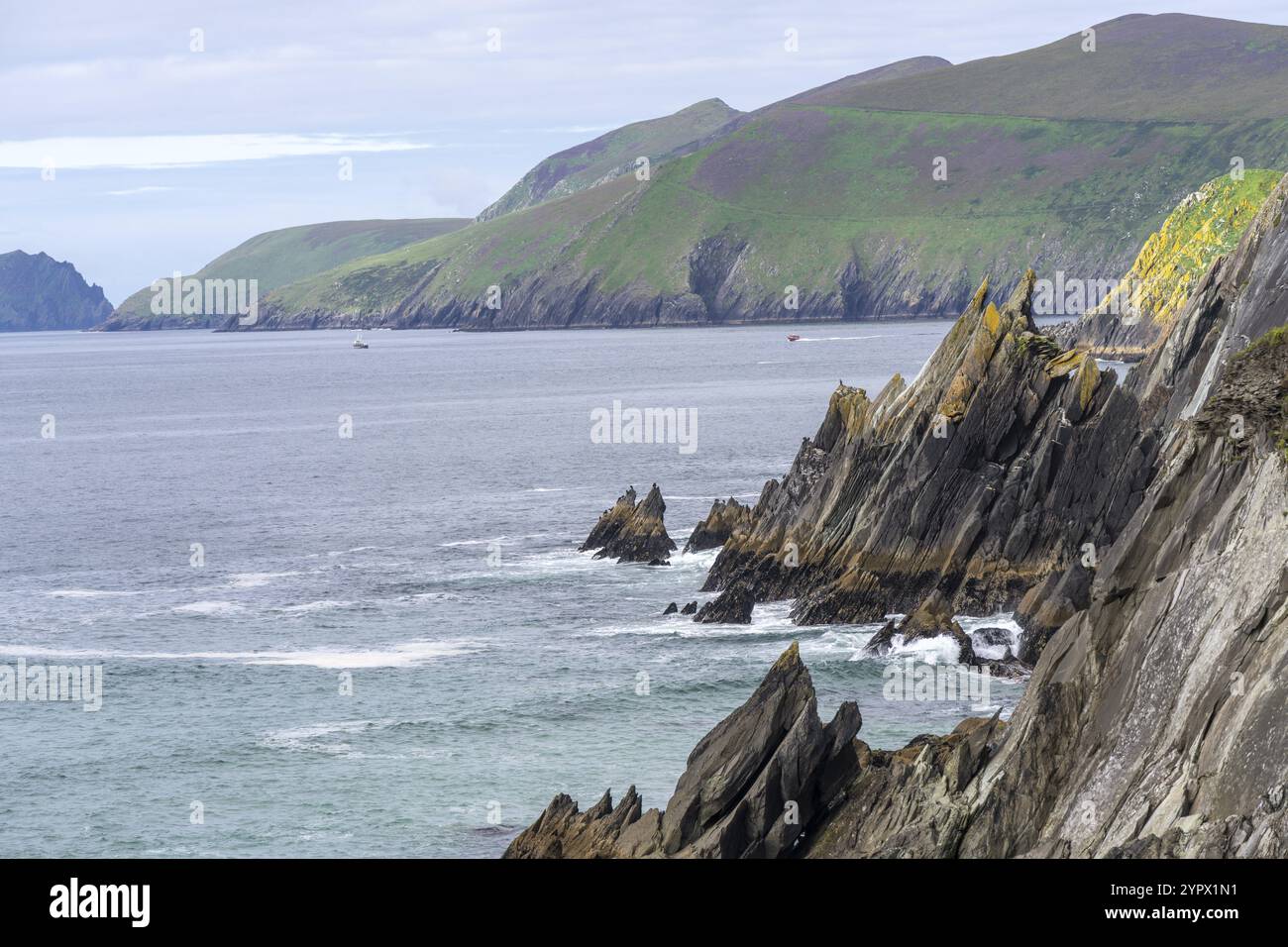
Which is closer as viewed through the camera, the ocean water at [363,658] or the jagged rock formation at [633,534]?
the ocean water at [363,658]

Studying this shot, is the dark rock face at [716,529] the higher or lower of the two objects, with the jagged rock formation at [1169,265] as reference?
lower

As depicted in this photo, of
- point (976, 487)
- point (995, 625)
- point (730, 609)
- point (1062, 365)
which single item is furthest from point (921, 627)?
point (1062, 365)

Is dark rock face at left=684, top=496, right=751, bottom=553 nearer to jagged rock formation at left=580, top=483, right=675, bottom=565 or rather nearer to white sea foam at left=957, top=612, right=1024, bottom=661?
jagged rock formation at left=580, top=483, right=675, bottom=565

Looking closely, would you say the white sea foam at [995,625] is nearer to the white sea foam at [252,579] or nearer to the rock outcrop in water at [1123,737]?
the rock outcrop in water at [1123,737]

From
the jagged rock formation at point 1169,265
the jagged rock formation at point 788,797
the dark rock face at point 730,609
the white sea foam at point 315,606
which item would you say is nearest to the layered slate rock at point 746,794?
the jagged rock formation at point 788,797

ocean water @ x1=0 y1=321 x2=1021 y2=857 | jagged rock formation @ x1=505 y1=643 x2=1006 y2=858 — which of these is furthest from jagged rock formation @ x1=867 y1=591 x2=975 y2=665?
jagged rock formation @ x1=505 y1=643 x2=1006 y2=858

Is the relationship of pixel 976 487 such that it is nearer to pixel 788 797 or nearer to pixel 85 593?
pixel 788 797
